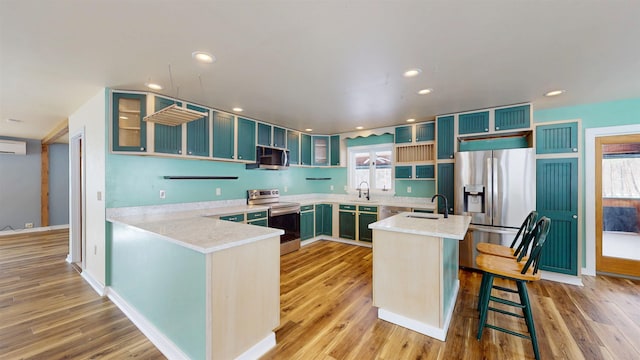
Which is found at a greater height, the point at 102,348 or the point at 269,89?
the point at 269,89

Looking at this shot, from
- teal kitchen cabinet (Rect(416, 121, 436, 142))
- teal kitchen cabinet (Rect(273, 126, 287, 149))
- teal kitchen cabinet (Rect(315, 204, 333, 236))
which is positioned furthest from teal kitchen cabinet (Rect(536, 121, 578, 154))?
teal kitchen cabinet (Rect(273, 126, 287, 149))

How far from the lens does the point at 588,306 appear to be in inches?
102

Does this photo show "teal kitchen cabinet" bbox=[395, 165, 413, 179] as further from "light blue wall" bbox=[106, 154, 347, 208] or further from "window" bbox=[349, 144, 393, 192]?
"light blue wall" bbox=[106, 154, 347, 208]

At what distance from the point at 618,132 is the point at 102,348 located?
6170 millimetres

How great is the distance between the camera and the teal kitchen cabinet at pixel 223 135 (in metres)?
3.59

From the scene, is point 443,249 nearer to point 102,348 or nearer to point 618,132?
point 102,348

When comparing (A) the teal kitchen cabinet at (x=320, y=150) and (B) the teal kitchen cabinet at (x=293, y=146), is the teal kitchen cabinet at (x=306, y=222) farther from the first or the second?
(A) the teal kitchen cabinet at (x=320, y=150)

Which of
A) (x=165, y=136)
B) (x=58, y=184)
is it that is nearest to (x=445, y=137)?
(x=165, y=136)

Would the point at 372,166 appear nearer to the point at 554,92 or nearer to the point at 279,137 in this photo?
the point at 279,137

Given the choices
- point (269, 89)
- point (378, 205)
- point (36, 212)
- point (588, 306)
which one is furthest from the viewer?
point (36, 212)

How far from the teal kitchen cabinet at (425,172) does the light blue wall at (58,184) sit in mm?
8825

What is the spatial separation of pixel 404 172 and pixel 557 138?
2.09m

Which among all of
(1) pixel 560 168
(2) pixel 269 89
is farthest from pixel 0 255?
(1) pixel 560 168

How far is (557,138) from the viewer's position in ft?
10.8
